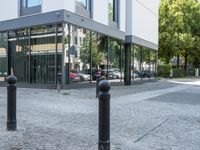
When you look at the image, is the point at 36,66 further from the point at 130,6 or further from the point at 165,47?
the point at 165,47

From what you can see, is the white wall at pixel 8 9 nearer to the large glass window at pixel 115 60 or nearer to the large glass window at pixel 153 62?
the large glass window at pixel 115 60

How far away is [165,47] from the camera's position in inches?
1918

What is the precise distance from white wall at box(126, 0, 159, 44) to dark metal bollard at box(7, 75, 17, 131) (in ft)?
66.9

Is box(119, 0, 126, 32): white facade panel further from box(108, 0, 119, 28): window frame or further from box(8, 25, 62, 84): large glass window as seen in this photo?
box(8, 25, 62, 84): large glass window

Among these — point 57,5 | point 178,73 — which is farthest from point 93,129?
point 178,73

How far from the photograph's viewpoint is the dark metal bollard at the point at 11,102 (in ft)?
21.7

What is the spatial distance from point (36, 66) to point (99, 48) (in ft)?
14.2

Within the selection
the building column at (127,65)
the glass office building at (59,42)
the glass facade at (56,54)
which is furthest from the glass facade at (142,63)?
the glass facade at (56,54)

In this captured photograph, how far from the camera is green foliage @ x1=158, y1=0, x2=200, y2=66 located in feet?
159

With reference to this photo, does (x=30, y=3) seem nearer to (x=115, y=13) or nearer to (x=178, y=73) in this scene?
(x=115, y=13)

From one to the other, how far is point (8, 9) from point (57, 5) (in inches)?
179

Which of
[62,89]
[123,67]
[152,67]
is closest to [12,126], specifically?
[62,89]

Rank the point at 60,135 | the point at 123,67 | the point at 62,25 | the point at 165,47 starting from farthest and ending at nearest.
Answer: the point at 165,47
the point at 123,67
the point at 62,25
the point at 60,135

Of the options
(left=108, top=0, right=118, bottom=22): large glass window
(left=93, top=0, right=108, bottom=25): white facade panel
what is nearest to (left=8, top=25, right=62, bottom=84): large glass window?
(left=93, top=0, right=108, bottom=25): white facade panel
